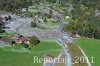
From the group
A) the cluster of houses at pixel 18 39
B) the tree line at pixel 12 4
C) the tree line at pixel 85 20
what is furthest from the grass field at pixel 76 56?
the tree line at pixel 12 4

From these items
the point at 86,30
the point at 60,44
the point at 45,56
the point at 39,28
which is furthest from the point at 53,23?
the point at 45,56

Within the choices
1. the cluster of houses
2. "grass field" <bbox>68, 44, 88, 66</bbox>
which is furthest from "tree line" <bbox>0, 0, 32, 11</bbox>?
"grass field" <bbox>68, 44, 88, 66</bbox>

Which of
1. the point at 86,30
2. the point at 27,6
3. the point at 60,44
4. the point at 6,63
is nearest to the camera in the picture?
the point at 6,63

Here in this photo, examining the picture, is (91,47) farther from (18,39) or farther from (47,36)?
(18,39)

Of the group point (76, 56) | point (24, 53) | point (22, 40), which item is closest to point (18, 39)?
point (22, 40)

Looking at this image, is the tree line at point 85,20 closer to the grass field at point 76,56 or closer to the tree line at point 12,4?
the grass field at point 76,56

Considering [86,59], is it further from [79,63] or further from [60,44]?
[60,44]

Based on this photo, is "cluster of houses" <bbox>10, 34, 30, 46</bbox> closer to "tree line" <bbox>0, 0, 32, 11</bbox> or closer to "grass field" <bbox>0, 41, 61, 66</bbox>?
"grass field" <bbox>0, 41, 61, 66</bbox>
